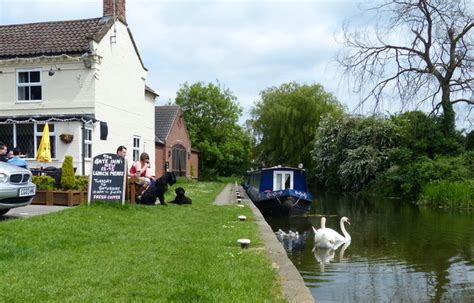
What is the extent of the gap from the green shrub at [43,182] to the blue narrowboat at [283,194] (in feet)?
33.0

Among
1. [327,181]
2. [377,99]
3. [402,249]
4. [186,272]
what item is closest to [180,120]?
[327,181]

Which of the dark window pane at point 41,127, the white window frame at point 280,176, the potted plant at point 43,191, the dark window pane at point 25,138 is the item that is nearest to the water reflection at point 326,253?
the potted plant at point 43,191

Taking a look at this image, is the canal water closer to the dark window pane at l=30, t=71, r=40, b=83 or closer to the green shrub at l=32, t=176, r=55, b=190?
the green shrub at l=32, t=176, r=55, b=190

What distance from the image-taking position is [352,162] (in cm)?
3822

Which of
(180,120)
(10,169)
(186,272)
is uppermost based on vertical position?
(180,120)

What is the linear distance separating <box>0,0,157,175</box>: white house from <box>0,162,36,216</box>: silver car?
9.82 m

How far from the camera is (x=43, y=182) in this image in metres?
14.5

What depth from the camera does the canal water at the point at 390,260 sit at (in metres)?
8.36

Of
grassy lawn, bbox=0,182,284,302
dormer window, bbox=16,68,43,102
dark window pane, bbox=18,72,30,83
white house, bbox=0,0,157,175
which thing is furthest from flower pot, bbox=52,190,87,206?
dark window pane, bbox=18,72,30,83

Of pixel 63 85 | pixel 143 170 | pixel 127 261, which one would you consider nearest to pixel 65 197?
pixel 143 170

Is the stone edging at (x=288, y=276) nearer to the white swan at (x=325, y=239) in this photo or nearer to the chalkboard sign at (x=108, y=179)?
the white swan at (x=325, y=239)

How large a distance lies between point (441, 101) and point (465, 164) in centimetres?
425

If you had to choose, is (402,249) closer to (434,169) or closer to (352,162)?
(434,169)

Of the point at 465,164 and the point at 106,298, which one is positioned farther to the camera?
the point at 465,164
